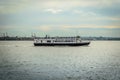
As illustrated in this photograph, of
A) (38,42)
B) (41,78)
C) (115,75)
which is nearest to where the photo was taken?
(41,78)

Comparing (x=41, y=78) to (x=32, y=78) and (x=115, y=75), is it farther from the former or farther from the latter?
(x=115, y=75)

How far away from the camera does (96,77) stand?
39.4m

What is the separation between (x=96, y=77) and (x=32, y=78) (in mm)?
9380

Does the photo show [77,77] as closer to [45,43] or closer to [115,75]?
[115,75]

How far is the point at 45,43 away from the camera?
466 feet

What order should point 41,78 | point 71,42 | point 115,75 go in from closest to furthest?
1. point 41,78
2. point 115,75
3. point 71,42

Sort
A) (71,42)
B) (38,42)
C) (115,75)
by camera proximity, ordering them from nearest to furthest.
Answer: (115,75), (71,42), (38,42)

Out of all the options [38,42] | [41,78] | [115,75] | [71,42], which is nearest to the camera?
[41,78]

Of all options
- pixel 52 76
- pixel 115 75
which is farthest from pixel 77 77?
pixel 115 75

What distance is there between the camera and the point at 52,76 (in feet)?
131

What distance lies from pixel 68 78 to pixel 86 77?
2844 millimetres

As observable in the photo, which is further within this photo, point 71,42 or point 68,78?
point 71,42

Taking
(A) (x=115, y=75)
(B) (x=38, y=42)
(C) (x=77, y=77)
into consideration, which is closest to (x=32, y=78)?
(C) (x=77, y=77)

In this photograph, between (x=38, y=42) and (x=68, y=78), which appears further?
(x=38, y=42)
